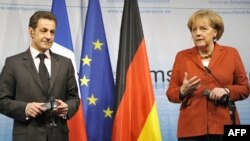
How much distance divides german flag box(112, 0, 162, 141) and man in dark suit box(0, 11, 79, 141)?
78cm

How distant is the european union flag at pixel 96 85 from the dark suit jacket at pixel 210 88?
818 millimetres

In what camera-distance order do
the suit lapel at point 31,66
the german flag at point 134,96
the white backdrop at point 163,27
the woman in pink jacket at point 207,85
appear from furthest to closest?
1. the white backdrop at point 163,27
2. the german flag at point 134,96
3. the woman in pink jacket at point 207,85
4. the suit lapel at point 31,66

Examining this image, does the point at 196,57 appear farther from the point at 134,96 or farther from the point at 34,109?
the point at 34,109

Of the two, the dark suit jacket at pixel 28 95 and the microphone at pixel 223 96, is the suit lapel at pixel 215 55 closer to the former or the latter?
the microphone at pixel 223 96

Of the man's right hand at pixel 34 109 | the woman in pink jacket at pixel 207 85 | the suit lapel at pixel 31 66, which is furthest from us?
the woman in pink jacket at pixel 207 85

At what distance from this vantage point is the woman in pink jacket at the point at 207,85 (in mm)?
2414

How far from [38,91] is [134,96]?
3.48ft

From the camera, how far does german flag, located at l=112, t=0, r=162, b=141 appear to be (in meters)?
3.15

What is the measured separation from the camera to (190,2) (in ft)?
12.3

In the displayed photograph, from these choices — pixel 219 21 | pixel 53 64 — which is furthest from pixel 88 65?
pixel 219 21

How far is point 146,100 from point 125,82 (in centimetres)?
22

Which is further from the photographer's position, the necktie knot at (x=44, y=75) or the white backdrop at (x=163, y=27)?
the white backdrop at (x=163, y=27)

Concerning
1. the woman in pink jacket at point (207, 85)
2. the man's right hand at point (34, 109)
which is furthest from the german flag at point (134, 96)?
the man's right hand at point (34, 109)

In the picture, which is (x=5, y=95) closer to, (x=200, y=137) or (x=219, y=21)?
(x=200, y=137)
